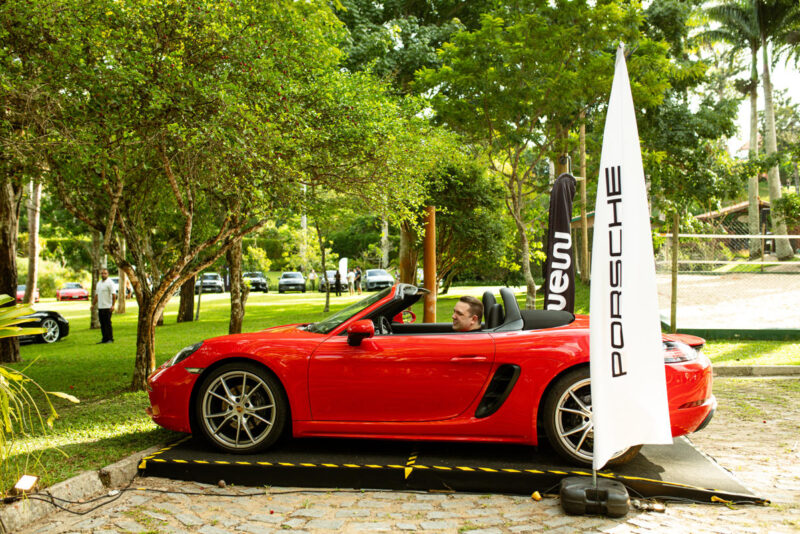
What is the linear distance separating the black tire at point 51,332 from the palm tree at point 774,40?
28364 mm

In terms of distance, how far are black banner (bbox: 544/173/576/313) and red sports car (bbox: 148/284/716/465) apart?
3411 millimetres

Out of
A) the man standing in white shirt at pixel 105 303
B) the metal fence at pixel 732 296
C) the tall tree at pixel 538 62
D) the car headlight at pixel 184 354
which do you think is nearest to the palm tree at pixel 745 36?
the metal fence at pixel 732 296

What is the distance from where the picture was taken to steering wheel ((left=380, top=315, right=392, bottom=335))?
4.99 m

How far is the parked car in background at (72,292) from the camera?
40.5 m

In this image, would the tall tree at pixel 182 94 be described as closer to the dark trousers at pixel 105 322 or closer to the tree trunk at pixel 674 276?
the tree trunk at pixel 674 276

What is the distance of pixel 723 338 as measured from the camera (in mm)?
11008

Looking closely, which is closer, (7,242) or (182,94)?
(182,94)

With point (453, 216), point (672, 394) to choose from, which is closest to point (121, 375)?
point (672, 394)

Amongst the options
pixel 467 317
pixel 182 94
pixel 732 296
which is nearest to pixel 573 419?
pixel 467 317

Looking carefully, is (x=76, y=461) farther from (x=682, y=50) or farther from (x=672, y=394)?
(x=682, y=50)

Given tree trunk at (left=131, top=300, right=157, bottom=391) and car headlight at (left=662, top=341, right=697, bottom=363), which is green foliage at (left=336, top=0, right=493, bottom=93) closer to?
tree trunk at (left=131, top=300, right=157, bottom=391)

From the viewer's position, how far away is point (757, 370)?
8406 mm

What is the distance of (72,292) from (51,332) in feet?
95.1

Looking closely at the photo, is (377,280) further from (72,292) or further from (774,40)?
(774,40)
